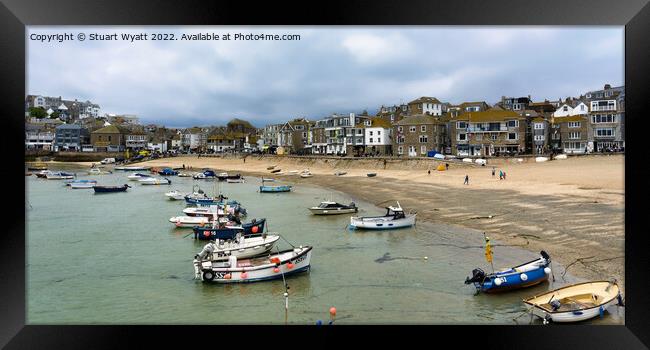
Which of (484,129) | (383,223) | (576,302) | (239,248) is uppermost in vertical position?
(484,129)

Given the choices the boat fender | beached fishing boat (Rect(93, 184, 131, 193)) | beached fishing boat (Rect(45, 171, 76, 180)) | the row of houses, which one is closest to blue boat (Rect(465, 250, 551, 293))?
the boat fender

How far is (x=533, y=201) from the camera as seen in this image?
25516 millimetres

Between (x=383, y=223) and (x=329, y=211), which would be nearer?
(x=383, y=223)

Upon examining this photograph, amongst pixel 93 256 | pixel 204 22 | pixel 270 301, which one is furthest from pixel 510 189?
pixel 204 22

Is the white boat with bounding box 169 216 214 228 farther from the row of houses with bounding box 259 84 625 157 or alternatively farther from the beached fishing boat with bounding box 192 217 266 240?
the row of houses with bounding box 259 84 625 157

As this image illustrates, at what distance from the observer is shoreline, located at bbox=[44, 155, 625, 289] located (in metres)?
16.6

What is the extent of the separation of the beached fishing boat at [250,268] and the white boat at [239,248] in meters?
0.74

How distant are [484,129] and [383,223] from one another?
113ft

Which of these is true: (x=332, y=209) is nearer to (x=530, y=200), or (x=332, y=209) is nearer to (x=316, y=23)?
(x=530, y=200)

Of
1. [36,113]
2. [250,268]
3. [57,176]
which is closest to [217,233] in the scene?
[250,268]

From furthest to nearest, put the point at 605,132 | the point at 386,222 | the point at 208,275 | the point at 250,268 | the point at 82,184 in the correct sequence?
the point at 82,184
the point at 605,132
the point at 386,222
the point at 250,268
the point at 208,275

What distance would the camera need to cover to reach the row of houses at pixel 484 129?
47688mm

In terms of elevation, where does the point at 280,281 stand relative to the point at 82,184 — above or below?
below

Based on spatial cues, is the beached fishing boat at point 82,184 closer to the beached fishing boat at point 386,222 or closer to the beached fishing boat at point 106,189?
the beached fishing boat at point 106,189
